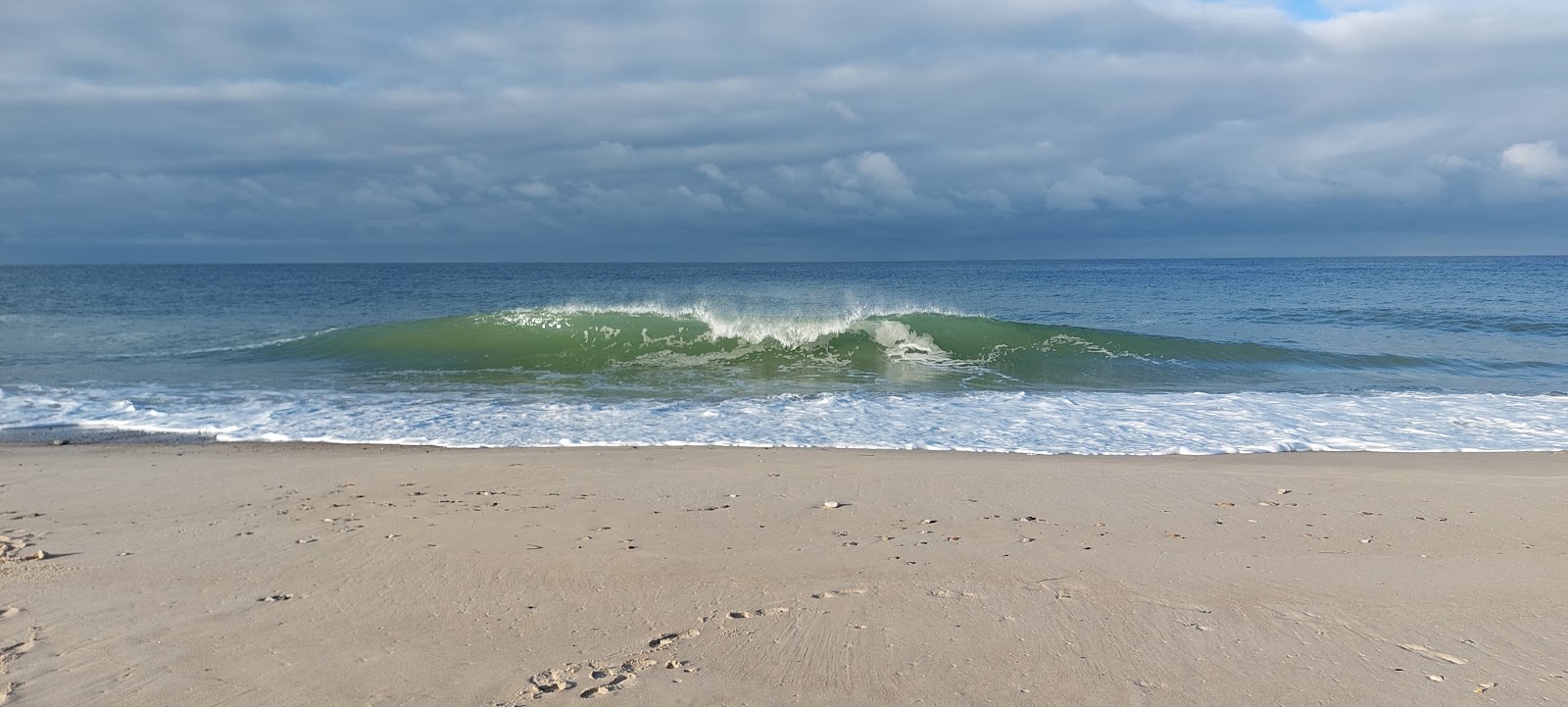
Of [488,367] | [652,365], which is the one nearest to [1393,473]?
[652,365]

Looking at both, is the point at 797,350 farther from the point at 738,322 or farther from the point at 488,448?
the point at 488,448

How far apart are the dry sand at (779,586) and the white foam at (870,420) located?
1.75 metres

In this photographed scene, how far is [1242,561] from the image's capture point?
4668 mm

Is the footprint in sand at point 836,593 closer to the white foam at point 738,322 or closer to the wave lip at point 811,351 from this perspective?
the wave lip at point 811,351

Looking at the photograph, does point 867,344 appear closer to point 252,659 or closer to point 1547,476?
point 1547,476

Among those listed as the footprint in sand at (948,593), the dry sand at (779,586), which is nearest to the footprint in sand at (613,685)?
the dry sand at (779,586)

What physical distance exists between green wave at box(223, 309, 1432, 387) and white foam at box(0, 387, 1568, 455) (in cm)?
281

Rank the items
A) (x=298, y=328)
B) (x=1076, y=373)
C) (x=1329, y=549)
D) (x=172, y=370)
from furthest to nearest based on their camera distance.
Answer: (x=298, y=328) < (x=1076, y=373) < (x=172, y=370) < (x=1329, y=549)

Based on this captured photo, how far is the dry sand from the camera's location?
3.25 metres

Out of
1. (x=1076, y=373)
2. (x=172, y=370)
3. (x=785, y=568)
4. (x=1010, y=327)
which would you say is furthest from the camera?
(x=1010, y=327)

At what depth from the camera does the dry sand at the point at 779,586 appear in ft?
10.7

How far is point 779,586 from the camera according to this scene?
4230 millimetres

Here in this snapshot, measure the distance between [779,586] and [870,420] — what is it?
18.5ft

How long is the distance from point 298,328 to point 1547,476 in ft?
89.6
